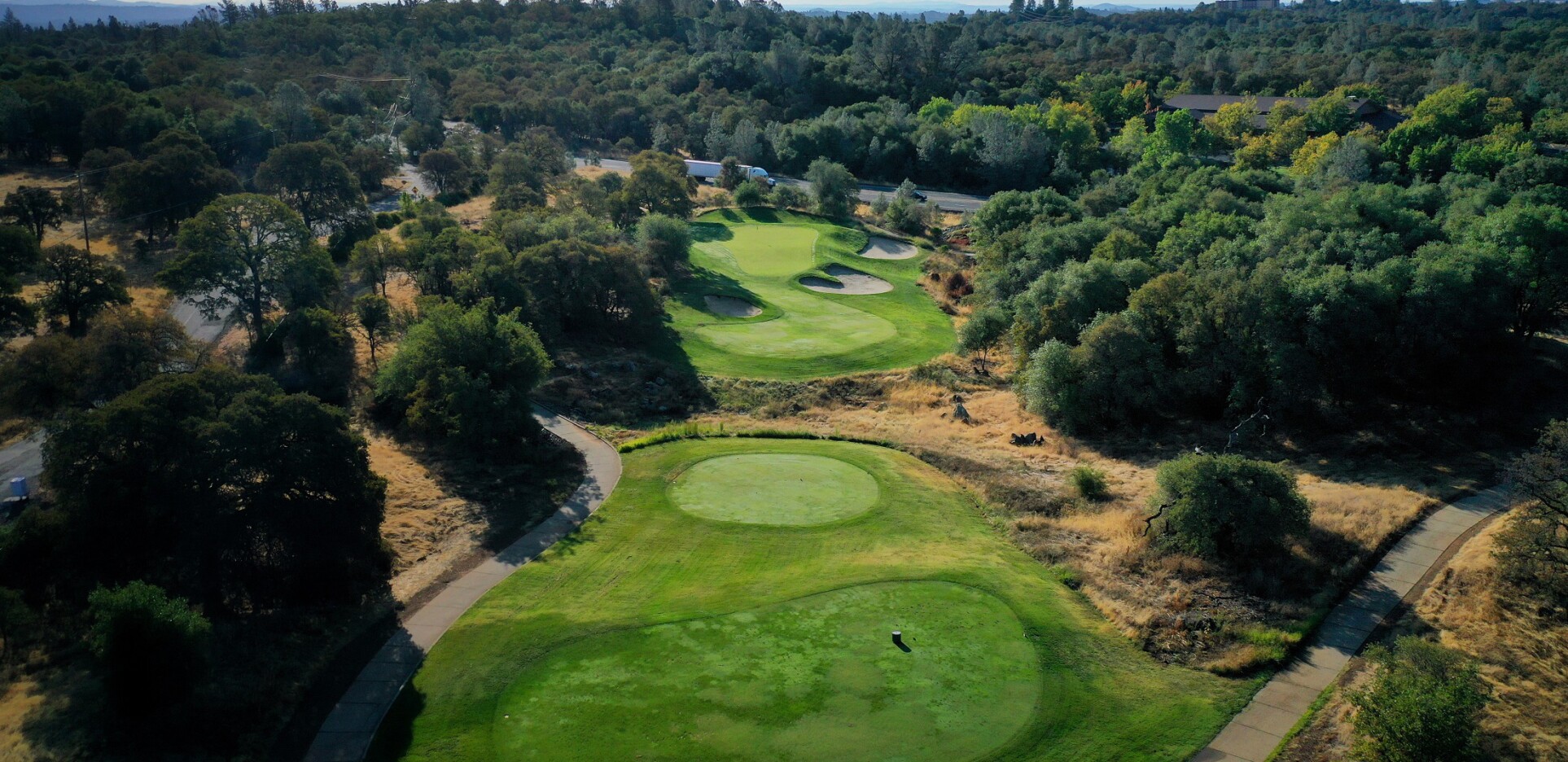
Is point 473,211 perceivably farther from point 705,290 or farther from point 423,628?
point 423,628

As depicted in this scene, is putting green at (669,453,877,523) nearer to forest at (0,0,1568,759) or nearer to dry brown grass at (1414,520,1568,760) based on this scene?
forest at (0,0,1568,759)

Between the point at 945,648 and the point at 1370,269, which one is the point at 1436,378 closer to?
the point at 1370,269

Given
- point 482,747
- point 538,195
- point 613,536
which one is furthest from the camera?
point 538,195

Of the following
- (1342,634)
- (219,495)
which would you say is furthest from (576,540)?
(1342,634)

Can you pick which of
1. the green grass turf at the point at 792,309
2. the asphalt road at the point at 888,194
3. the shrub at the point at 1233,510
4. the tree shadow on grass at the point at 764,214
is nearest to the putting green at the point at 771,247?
the green grass turf at the point at 792,309

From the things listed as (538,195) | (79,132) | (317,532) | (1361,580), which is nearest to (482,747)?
(317,532)

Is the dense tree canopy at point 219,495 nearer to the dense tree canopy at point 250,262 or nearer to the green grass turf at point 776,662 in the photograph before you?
the green grass turf at point 776,662

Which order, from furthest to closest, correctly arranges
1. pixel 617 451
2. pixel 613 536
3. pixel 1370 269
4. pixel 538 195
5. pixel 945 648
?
pixel 538 195 < pixel 1370 269 < pixel 617 451 < pixel 613 536 < pixel 945 648
